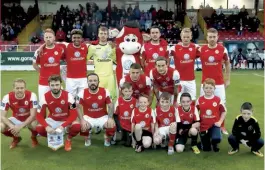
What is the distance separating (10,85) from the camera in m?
10.7

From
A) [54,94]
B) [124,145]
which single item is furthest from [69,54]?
[124,145]

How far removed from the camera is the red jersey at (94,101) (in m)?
5.02

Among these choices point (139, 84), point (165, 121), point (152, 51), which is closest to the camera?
point (165, 121)

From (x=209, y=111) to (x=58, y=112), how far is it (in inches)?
81.3

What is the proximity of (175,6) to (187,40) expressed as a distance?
63.9 feet

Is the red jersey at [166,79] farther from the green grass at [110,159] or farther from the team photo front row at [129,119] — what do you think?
the green grass at [110,159]

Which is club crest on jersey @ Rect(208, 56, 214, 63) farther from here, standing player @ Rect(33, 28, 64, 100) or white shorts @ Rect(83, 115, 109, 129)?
standing player @ Rect(33, 28, 64, 100)

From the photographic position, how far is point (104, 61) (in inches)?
230

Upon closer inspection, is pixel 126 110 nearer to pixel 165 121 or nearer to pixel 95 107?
pixel 95 107

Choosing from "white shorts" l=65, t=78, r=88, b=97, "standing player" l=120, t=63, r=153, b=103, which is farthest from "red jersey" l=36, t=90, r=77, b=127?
"white shorts" l=65, t=78, r=88, b=97

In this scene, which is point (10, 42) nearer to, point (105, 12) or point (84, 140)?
point (105, 12)

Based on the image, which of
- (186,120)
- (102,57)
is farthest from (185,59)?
(102,57)

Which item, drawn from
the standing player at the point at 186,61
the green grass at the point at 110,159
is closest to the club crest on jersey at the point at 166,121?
the green grass at the point at 110,159

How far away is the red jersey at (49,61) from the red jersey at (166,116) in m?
1.91
